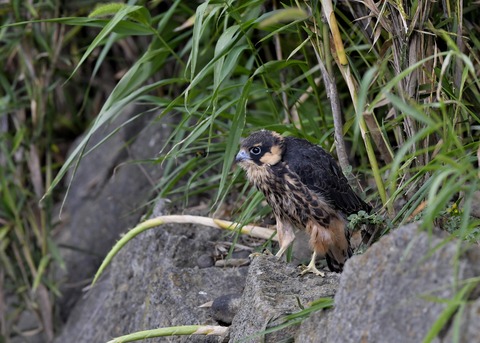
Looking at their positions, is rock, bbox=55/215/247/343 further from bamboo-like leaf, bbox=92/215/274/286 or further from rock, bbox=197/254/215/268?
bamboo-like leaf, bbox=92/215/274/286

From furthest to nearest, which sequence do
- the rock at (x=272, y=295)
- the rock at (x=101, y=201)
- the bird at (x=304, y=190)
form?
1. the rock at (x=101, y=201)
2. the bird at (x=304, y=190)
3. the rock at (x=272, y=295)

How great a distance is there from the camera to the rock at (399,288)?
6.70ft

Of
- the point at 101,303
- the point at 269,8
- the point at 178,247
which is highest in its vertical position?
the point at 269,8

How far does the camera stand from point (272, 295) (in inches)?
114

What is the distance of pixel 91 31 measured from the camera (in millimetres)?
5953

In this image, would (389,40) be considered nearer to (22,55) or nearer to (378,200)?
(378,200)

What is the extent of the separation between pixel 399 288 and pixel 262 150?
5.08 ft

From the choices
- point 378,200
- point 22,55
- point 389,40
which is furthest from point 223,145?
point 22,55

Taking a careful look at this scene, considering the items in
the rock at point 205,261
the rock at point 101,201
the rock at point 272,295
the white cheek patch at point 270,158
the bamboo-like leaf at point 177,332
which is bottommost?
the rock at point 101,201

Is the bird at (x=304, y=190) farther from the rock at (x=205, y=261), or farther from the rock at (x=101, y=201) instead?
the rock at (x=101, y=201)

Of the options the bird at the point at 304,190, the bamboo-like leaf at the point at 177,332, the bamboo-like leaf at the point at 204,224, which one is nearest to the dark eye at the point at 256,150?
the bird at the point at 304,190

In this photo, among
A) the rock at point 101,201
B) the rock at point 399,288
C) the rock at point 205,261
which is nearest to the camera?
the rock at point 399,288

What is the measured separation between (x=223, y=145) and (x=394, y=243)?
1.97 meters

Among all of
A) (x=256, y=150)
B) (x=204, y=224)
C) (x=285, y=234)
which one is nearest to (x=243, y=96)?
(x=256, y=150)
